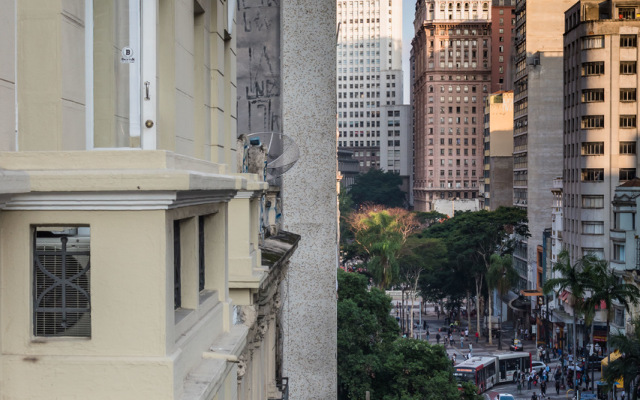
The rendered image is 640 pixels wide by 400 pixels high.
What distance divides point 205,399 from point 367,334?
133 feet

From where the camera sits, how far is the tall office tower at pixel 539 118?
96.7m

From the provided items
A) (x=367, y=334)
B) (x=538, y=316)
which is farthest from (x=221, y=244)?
(x=538, y=316)

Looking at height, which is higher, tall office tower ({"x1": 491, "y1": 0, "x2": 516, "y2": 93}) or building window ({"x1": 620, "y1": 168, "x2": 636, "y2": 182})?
tall office tower ({"x1": 491, "y1": 0, "x2": 516, "y2": 93})

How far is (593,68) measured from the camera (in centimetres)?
7300

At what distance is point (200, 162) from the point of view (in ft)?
26.7

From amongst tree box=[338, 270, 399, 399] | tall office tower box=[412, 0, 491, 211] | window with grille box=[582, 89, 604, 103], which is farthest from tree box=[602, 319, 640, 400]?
tall office tower box=[412, 0, 491, 211]

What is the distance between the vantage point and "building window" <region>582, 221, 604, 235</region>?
234ft

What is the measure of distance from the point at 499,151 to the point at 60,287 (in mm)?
122887

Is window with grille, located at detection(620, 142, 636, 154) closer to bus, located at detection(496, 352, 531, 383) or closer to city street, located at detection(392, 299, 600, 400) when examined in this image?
city street, located at detection(392, 299, 600, 400)

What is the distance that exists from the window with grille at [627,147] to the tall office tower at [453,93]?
96.6m

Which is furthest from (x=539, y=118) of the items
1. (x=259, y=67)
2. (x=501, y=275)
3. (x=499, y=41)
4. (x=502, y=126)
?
(x=499, y=41)

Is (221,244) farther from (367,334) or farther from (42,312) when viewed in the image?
(367,334)

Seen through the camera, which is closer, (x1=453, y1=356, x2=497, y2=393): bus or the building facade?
(x1=453, y1=356, x2=497, y2=393): bus

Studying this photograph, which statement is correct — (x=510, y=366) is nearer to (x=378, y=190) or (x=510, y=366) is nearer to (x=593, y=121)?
(x=593, y=121)
